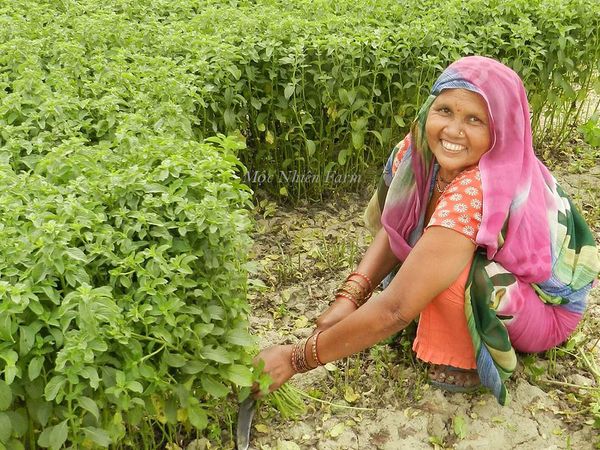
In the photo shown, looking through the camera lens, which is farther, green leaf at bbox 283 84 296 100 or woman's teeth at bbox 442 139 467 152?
green leaf at bbox 283 84 296 100

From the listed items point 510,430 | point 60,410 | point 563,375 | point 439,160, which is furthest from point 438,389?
point 60,410

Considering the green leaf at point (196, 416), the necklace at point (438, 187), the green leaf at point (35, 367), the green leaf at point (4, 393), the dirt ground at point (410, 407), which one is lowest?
the dirt ground at point (410, 407)

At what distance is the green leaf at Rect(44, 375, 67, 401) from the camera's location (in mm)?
2143

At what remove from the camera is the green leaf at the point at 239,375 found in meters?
2.62

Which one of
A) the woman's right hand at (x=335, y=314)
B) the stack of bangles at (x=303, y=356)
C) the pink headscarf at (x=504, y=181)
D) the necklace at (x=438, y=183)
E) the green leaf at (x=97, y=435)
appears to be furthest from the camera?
the woman's right hand at (x=335, y=314)

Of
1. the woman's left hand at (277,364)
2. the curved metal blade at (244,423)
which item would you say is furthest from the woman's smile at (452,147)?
the curved metal blade at (244,423)

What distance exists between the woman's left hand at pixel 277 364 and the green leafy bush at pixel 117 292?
0.71ft

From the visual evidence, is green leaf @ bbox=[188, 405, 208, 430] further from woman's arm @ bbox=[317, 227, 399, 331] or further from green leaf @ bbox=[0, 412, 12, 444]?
woman's arm @ bbox=[317, 227, 399, 331]

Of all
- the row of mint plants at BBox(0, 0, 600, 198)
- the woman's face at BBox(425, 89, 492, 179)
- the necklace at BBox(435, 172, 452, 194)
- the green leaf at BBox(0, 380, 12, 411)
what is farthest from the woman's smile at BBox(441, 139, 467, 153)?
A: the green leaf at BBox(0, 380, 12, 411)

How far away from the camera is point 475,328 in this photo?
2951 millimetres

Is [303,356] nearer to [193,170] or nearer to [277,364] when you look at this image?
[277,364]

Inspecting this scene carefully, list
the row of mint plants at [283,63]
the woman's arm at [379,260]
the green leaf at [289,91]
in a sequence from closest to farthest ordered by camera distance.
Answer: the woman's arm at [379,260] < the row of mint plants at [283,63] < the green leaf at [289,91]

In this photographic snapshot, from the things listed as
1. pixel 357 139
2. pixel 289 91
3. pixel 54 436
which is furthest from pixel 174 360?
pixel 357 139

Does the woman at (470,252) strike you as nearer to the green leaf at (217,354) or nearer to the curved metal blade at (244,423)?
the curved metal blade at (244,423)
